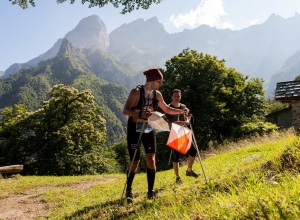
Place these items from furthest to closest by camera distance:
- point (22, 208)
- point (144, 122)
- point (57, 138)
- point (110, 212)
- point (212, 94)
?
point (57, 138), point (212, 94), point (22, 208), point (144, 122), point (110, 212)

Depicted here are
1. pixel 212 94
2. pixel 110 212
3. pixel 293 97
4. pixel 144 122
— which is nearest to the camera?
pixel 110 212

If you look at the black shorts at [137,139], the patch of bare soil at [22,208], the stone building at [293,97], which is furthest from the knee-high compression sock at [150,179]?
the stone building at [293,97]

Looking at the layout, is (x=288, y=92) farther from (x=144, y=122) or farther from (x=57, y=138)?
(x=57, y=138)

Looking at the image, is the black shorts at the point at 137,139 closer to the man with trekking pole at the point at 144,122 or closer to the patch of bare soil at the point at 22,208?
the man with trekking pole at the point at 144,122

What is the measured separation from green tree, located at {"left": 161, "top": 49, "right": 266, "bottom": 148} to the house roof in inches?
712

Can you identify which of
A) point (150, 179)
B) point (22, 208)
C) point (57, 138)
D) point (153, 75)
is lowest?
point (22, 208)

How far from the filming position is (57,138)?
37750mm

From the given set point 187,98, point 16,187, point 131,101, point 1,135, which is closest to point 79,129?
point 1,135

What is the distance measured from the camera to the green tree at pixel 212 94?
115ft

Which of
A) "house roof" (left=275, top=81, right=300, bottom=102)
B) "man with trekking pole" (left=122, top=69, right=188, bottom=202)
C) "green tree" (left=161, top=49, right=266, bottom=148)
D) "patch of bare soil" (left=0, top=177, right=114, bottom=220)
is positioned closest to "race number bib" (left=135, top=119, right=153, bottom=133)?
"man with trekking pole" (left=122, top=69, right=188, bottom=202)

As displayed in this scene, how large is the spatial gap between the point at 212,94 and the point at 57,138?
66.3ft

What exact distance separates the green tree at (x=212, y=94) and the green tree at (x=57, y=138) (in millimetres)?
12598

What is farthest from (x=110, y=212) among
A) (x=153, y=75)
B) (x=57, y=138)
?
(x=57, y=138)

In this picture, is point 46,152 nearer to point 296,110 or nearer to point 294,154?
point 296,110
